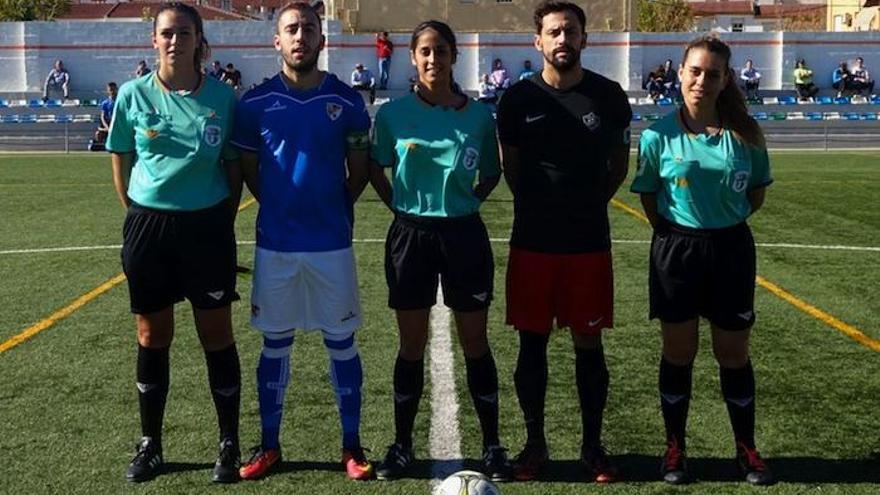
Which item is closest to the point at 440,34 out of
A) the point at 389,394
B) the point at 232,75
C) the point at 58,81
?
the point at 389,394

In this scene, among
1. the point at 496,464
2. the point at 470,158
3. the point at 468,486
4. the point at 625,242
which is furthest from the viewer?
the point at 625,242

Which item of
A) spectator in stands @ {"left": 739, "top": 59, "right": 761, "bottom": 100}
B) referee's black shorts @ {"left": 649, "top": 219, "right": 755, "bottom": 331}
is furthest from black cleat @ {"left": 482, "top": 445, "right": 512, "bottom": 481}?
spectator in stands @ {"left": 739, "top": 59, "right": 761, "bottom": 100}

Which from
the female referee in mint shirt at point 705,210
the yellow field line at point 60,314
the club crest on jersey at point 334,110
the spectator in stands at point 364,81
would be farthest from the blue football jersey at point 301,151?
the spectator in stands at point 364,81

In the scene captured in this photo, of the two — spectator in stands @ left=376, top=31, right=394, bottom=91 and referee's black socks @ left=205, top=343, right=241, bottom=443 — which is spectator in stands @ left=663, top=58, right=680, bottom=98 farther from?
referee's black socks @ left=205, top=343, right=241, bottom=443

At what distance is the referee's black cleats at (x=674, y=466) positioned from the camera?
4652mm

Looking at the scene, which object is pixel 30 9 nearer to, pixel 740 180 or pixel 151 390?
pixel 151 390

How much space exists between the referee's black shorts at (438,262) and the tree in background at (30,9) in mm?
61176

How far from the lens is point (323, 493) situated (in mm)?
4539

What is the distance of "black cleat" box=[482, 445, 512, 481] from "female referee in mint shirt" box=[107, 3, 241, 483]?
1064mm

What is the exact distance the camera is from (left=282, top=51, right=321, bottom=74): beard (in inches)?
178

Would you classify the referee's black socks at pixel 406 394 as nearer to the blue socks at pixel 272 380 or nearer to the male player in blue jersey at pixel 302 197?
the male player in blue jersey at pixel 302 197

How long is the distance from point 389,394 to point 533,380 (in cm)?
137

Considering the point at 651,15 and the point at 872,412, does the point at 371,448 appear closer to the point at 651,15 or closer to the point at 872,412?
the point at 872,412

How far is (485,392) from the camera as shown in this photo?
4.82 meters
